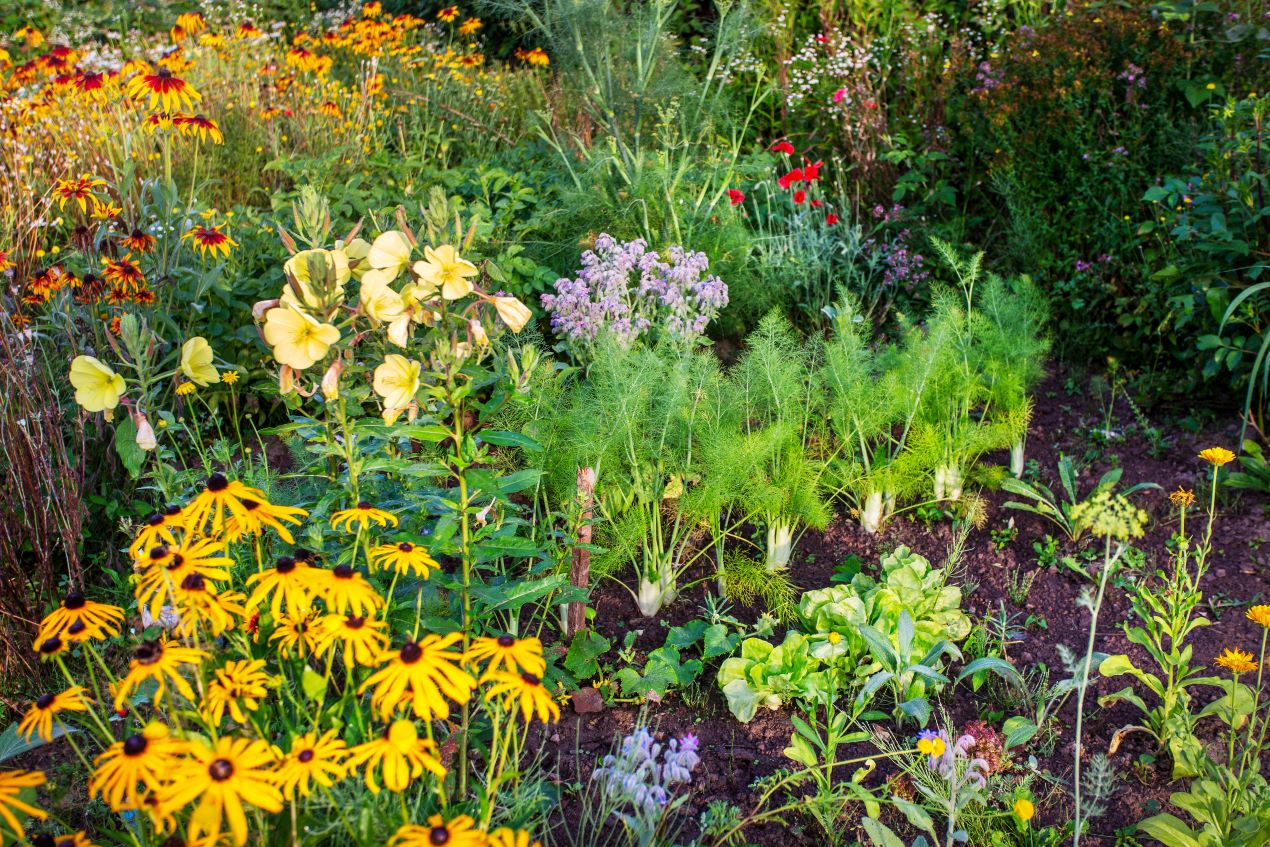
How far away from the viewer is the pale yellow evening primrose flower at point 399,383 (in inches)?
69.6

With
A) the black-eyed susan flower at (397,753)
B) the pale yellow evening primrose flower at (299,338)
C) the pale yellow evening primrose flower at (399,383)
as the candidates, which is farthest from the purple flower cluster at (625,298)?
the black-eyed susan flower at (397,753)

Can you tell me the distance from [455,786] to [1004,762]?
1173mm

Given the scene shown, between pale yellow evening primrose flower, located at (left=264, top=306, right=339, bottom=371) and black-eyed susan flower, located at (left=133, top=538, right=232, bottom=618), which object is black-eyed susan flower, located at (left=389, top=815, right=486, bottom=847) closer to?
black-eyed susan flower, located at (left=133, top=538, right=232, bottom=618)

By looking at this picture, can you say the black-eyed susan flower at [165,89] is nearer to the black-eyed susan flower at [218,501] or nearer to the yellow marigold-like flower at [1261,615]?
the black-eyed susan flower at [218,501]

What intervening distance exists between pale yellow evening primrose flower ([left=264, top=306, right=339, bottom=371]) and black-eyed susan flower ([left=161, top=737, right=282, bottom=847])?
0.68m

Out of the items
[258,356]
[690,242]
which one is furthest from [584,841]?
[690,242]

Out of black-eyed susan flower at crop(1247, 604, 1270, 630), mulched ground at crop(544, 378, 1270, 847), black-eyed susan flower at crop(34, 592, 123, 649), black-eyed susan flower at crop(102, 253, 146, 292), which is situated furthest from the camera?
black-eyed susan flower at crop(102, 253, 146, 292)

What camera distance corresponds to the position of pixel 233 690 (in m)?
1.44

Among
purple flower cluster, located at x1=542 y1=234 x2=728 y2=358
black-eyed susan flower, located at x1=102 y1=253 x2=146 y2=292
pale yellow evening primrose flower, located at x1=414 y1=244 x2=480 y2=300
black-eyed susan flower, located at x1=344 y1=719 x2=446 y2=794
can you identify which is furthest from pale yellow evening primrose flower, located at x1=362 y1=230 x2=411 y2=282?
black-eyed susan flower, located at x1=102 y1=253 x2=146 y2=292

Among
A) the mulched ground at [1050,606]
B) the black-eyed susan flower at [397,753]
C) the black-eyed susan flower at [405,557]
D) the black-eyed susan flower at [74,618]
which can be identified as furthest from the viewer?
the mulched ground at [1050,606]

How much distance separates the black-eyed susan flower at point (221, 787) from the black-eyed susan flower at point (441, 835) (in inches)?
6.4

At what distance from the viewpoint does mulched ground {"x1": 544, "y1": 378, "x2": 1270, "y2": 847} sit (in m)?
2.21

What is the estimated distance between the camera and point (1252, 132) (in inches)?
137

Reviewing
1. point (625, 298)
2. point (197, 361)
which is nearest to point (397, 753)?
point (197, 361)
